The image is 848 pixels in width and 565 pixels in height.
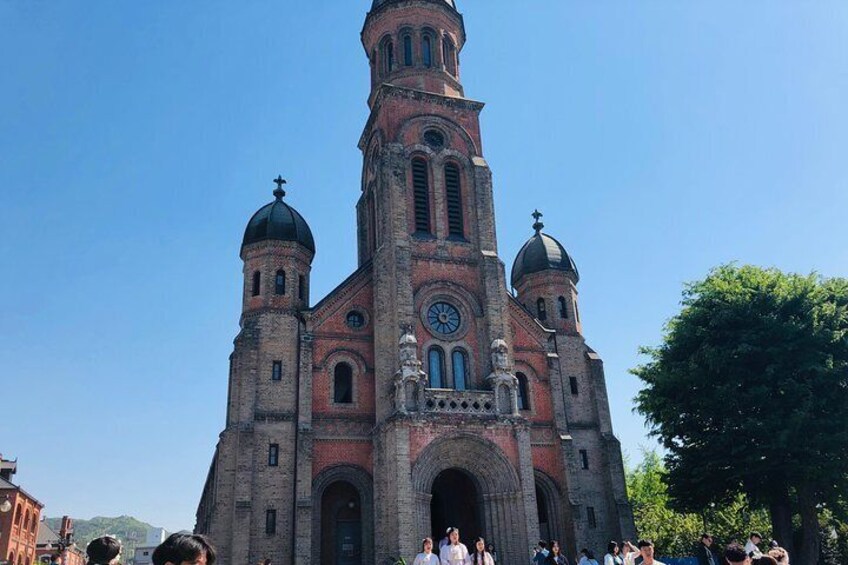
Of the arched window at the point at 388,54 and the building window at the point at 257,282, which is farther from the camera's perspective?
the arched window at the point at 388,54

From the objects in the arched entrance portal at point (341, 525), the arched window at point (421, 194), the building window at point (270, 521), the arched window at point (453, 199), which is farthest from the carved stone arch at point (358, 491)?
the arched window at point (453, 199)

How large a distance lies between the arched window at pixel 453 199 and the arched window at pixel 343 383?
843 centimetres

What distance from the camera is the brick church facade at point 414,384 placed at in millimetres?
27781

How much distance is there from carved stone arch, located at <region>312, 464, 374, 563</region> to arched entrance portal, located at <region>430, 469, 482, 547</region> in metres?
3.60

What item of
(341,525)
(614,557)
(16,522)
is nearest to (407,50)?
(341,525)

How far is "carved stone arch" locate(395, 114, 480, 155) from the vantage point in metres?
34.4

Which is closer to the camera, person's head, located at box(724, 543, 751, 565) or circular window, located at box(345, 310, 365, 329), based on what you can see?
person's head, located at box(724, 543, 751, 565)

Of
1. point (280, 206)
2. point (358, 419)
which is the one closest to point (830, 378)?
point (358, 419)

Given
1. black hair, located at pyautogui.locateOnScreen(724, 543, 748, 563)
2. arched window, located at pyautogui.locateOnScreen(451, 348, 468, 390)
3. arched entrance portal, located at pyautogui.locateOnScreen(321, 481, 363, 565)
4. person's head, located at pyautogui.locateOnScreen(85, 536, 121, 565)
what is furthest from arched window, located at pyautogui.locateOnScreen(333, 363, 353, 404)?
black hair, located at pyautogui.locateOnScreen(724, 543, 748, 563)

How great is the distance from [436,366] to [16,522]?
125ft

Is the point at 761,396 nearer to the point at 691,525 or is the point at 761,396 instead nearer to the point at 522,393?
the point at 522,393

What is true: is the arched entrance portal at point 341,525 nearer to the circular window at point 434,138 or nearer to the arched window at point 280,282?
the arched window at point 280,282

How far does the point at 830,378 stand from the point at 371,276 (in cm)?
1950

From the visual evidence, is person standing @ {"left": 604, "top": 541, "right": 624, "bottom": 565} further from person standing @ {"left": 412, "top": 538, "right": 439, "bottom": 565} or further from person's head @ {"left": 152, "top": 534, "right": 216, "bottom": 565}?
person's head @ {"left": 152, "top": 534, "right": 216, "bottom": 565}
